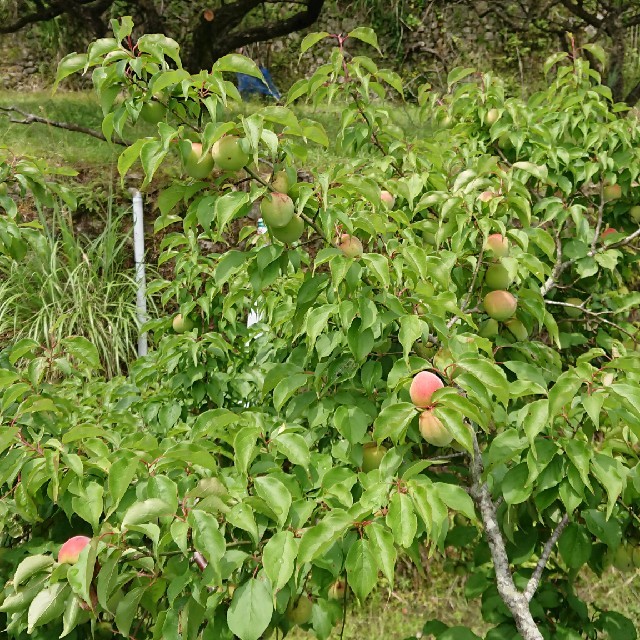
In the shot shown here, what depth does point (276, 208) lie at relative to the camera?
3.23ft

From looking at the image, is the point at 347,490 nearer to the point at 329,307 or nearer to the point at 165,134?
the point at 329,307

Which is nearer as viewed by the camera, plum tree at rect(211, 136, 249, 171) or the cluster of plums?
plum tree at rect(211, 136, 249, 171)

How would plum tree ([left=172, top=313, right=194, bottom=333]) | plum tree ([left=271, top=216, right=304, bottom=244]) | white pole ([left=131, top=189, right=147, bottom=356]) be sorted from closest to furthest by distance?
plum tree ([left=271, top=216, right=304, bottom=244])
plum tree ([left=172, top=313, right=194, bottom=333])
white pole ([left=131, top=189, right=147, bottom=356])

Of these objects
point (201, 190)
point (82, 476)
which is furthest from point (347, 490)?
point (201, 190)

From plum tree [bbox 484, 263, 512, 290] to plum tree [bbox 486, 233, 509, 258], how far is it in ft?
0.09

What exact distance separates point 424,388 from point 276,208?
323mm

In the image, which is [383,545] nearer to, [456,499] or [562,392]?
[456,499]

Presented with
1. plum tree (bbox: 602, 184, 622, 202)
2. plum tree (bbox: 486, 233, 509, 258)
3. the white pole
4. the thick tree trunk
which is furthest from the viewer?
the thick tree trunk

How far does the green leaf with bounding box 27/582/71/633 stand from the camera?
87 centimetres

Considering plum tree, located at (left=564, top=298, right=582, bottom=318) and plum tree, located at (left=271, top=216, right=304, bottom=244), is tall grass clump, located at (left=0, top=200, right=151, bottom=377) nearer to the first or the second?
plum tree, located at (left=564, top=298, right=582, bottom=318)

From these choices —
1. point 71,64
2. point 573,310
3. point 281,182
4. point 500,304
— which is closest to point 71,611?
point 281,182

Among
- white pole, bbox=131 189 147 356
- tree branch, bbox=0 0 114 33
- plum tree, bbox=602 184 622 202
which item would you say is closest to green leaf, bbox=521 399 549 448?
plum tree, bbox=602 184 622 202

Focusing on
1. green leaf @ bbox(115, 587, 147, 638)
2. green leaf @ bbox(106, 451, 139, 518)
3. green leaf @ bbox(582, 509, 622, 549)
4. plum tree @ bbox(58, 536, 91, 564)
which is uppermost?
green leaf @ bbox(106, 451, 139, 518)

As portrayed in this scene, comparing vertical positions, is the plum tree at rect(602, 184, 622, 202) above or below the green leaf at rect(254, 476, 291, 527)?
below
